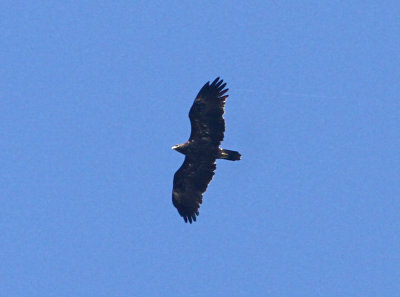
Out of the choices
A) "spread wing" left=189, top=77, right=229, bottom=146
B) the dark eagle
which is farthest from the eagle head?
"spread wing" left=189, top=77, right=229, bottom=146

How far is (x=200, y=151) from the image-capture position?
48250 millimetres

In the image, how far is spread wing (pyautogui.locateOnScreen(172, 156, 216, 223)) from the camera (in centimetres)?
4891

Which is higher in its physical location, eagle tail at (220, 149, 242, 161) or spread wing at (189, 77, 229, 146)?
spread wing at (189, 77, 229, 146)

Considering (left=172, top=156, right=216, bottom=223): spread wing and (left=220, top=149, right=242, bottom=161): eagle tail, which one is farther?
(left=172, top=156, right=216, bottom=223): spread wing

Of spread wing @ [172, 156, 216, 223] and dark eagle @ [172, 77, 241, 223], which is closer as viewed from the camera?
dark eagle @ [172, 77, 241, 223]

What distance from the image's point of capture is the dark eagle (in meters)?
47.4

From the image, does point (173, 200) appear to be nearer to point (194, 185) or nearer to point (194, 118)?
point (194, 185)

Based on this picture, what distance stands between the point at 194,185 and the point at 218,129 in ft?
11.5

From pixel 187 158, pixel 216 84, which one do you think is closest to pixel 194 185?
pixel 187 158

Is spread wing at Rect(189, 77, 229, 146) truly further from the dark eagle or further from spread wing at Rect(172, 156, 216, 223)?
spread wing at Rect(172, 156, 216, 223)

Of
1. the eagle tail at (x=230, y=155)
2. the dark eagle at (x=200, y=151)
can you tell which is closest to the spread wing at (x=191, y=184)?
the dark eagle at (x=200, y=151)

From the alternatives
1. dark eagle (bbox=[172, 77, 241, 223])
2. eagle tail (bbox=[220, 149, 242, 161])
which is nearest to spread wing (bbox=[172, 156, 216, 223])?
dark eagle (bbox=[172, 77, 241, 223])

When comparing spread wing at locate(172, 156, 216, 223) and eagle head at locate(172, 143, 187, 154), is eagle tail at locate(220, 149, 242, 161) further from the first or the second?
eagle head at locate(172, 143, 187, 154)

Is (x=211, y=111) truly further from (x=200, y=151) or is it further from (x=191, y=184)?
(x=191, y=184)
